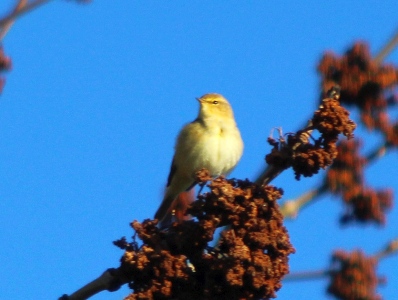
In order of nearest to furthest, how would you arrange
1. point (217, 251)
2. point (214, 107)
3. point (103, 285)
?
point (103, 285)
point (217, 251)
point (214, 107)

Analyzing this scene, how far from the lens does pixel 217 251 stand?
4113 mm

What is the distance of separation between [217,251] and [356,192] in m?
0.94

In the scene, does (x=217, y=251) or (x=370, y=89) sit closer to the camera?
(x=217, y=251)

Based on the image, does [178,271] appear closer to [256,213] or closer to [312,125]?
[256,213]

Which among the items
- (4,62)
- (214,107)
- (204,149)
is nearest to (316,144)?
(4,62)

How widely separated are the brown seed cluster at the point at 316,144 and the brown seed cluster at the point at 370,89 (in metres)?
0.27

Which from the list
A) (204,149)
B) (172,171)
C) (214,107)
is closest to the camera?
(204,149)

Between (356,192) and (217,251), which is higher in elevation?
(356,192)

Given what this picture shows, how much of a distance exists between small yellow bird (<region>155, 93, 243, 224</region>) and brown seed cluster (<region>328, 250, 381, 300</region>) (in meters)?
3.74

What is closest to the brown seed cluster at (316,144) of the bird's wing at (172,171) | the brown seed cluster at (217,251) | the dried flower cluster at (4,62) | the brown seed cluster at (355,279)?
the brown seed cluster at (217,251)

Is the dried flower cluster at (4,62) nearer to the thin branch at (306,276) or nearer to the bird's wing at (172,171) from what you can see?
the thin branch at (306,276)

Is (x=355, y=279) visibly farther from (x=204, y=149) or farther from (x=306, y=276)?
(x=204, y=149)

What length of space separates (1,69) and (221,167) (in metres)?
4.01

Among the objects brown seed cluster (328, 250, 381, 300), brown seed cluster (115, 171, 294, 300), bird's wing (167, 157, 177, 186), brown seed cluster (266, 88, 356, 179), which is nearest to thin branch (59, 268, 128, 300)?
brown seed cluster (115, 171, 294, 300)
